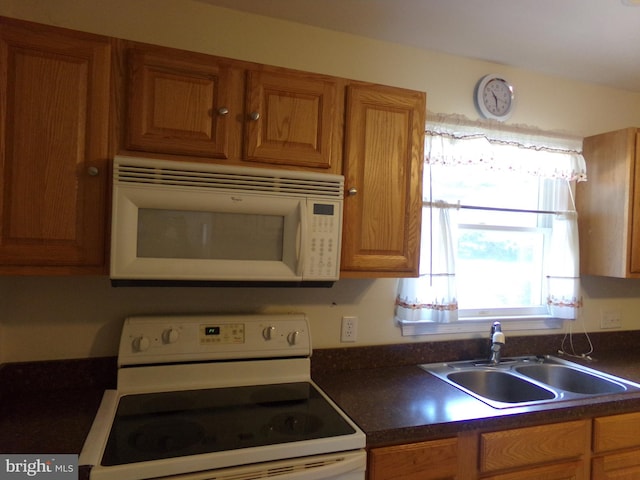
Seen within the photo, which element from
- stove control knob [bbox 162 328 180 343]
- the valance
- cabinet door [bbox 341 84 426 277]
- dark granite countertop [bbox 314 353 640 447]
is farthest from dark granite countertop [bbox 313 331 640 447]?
the valance

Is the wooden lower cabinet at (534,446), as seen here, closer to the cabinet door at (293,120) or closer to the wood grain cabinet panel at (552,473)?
the wood grain cabinet panel at (552,473)

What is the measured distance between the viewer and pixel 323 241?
4.92 feet

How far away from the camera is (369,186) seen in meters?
1.63

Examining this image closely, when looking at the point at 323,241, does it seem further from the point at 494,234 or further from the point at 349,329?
the point at 494,234

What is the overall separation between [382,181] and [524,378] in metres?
1.08

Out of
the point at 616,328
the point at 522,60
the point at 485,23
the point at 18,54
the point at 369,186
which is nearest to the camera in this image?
the point at 18,54

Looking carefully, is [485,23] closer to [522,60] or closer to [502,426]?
[522,60]

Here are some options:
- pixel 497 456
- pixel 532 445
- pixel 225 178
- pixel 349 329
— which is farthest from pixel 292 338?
pixel 532 445

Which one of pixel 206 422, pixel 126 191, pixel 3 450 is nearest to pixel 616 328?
pixel 206 422

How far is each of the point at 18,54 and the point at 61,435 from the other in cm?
109

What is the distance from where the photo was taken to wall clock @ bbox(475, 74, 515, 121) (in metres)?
2.12

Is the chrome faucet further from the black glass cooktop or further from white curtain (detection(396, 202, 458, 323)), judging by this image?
the black glass cooktop

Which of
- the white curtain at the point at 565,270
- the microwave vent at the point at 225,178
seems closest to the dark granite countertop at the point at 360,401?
the white curtain at the point at 565,270

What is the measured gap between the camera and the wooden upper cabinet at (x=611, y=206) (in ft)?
6.82
